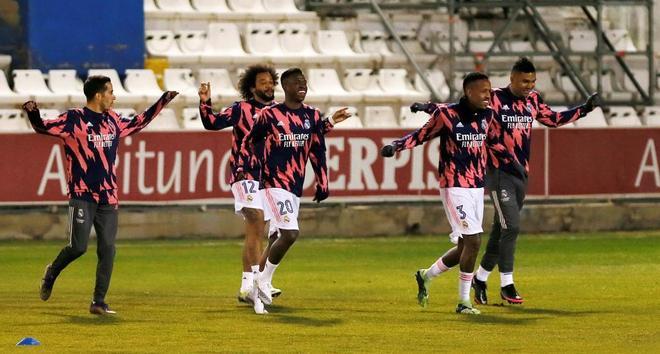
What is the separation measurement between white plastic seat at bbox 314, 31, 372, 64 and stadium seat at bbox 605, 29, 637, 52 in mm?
5207

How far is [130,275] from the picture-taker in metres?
19.3

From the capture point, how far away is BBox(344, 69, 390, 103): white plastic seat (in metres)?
27.4

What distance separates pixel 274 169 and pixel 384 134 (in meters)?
9.09

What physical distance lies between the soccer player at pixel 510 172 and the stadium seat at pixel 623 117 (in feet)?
37.2

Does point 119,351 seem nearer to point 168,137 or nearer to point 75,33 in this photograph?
point 168,137

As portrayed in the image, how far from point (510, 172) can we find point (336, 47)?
480 inches

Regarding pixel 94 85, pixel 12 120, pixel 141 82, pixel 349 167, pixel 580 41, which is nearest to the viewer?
pixel 94 85

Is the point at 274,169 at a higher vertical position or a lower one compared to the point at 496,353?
higher

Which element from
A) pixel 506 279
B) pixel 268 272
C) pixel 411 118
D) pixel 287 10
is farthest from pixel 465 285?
pixel 287 10

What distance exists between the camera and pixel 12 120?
24.2 meters

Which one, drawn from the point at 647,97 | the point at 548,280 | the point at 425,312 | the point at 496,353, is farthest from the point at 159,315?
the point at 647,97

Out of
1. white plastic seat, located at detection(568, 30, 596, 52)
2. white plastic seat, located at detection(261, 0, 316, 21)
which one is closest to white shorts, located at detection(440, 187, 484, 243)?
white plastic seat, located at detection(261, 0, 316, 21)

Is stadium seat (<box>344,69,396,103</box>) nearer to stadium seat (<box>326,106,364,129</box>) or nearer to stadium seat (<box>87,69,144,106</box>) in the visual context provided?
stadium seat (<box>326,106,364,129</box>)

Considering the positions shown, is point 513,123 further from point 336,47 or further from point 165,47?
point 336,47
